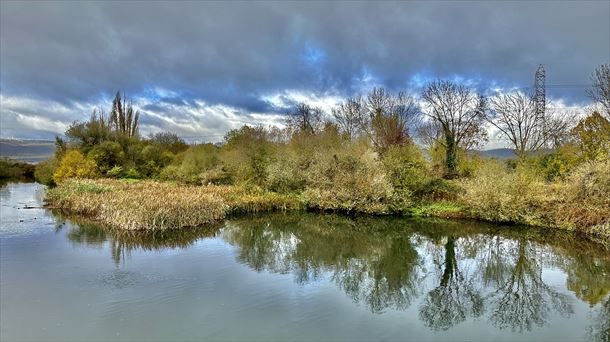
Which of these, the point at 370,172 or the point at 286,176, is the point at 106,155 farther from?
the point at 370,172

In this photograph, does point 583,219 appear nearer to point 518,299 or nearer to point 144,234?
point 518,299

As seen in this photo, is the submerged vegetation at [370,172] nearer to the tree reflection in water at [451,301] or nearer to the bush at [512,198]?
the bush at [512,198]

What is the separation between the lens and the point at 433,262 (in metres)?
12.3

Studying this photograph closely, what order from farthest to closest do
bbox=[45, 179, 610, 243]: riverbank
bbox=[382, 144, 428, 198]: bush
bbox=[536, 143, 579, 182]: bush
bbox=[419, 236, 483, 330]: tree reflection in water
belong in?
bbox=[536, 143, 579, 182]: bush, bbox=[382, 144, 428, 198]: bush, bbox=[45, 179, 610, 243]: riverbank, bbox=[419, 236, 483, 330]: tree reflection in water

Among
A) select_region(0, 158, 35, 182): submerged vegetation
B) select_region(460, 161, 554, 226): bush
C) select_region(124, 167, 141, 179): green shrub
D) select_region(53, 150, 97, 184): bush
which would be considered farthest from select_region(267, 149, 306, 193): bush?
select_region(0, 158, 35, 182): submerged vegetation

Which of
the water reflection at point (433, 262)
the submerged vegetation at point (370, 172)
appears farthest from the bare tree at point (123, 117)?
the water reflection at point (433, 262)

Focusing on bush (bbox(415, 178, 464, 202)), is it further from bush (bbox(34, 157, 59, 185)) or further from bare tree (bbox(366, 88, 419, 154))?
bush (bbox(34, 157, 59, 185))

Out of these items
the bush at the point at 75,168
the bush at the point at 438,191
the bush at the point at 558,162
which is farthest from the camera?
the bush at the point at 75,168

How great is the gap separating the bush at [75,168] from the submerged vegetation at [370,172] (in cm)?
10

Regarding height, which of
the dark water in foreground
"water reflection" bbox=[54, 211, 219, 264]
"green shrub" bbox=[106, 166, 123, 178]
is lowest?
the dark water in foreground

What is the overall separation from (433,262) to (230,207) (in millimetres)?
11458

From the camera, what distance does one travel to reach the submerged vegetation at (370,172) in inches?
667

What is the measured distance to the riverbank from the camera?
1558 centimetres

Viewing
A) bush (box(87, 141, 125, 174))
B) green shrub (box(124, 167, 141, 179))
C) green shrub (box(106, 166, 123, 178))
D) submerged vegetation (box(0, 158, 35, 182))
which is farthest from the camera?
submerged vegetation (box(0, 158, 35, 182))
